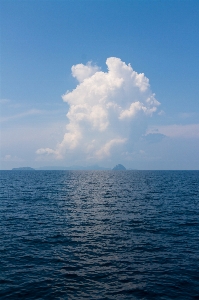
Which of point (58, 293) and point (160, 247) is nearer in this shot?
point (58, 293)

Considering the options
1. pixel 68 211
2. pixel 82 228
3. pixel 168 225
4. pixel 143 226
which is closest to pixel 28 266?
pixel 82 228

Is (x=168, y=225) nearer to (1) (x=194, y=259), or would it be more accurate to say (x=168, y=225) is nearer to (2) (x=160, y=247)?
(2) (x=160, y=247)

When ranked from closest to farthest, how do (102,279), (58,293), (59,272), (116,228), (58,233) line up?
1. (58,293)
2. (102,279)
3. (59,272)
4. (58,233)
5. (116,228)

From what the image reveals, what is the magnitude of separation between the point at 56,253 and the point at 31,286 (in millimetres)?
6956

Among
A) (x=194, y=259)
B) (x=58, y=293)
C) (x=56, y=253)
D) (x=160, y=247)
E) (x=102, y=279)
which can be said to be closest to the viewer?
(x=58, y=293)

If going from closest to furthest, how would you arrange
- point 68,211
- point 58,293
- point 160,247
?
1. point 58,293
2. point 160,247
3. point 68,211

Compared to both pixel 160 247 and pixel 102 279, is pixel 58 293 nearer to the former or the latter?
pixel 102 279

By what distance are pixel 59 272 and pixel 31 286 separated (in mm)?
3029

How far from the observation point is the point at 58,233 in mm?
32969

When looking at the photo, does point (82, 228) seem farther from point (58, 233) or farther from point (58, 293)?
point (58, 293)

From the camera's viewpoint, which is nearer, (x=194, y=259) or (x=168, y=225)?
(x=194, y=259)

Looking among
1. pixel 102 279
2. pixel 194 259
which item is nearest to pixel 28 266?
pixel 102 279

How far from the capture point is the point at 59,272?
21.5 meters

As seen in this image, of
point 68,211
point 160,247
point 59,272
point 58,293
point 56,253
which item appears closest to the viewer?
point 58,293
